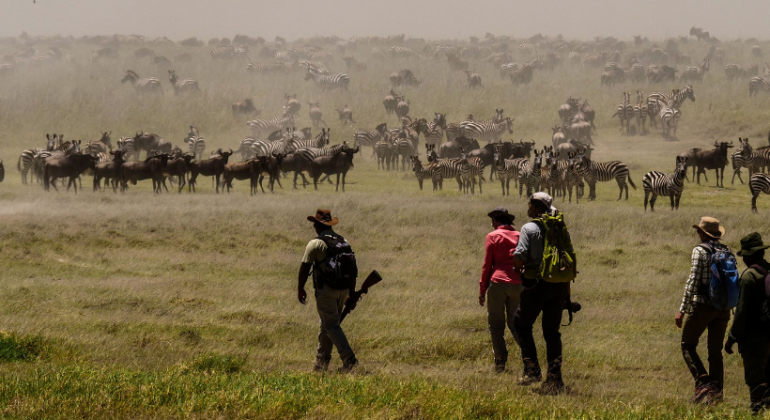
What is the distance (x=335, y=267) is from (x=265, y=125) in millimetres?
44818

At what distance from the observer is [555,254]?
324 inches

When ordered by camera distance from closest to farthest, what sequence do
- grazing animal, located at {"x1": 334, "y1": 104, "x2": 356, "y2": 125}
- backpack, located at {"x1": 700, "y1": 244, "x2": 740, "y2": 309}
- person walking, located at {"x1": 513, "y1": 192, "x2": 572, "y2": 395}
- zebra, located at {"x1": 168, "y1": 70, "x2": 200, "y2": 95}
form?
backpack, located at {"x1": 700, "y1": 244, "x2": 740, "y2": 309} < person walking, located at {"x1": 513, "y1": 192, "x2": 572, "y2": 395} < grazing animal, located at {"x1": 334, "y1": 104, "x2": 356, "y2": 125} < zebra, located at {"x1": 168, "y1": 70, "x2": 200, "y2": 95}

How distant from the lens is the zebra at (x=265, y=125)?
2063 inches

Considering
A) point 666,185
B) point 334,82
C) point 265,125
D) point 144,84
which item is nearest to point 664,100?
point 334,82

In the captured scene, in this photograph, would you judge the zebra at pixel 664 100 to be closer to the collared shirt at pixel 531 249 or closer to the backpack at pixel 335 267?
the collared shirt at pixel 531 249

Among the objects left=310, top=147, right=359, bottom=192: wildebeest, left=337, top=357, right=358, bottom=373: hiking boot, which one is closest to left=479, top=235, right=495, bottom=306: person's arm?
left=337, top=357, right=358, bottom=373: hiking boot

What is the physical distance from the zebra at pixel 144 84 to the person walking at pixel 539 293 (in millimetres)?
57393

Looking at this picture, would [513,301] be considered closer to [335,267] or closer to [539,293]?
[539,293]

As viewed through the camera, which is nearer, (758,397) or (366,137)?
(758,397)

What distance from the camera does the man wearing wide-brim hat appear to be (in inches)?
301

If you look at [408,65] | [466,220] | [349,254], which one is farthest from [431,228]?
[408,65]

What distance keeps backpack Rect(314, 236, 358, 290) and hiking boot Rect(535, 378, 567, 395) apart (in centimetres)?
236

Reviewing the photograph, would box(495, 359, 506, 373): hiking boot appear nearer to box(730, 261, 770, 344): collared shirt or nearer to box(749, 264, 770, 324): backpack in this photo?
box(730, 261, 770, 344): collared shirt

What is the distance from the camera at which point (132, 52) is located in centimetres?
8538
